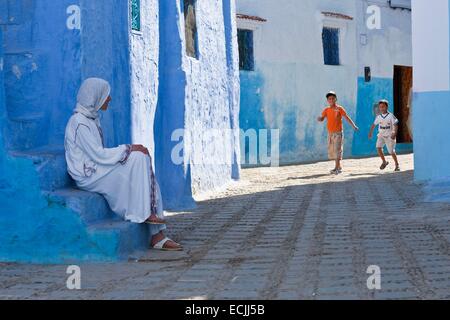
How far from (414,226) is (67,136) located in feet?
11.6

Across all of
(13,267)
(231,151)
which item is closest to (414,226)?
(13,267)

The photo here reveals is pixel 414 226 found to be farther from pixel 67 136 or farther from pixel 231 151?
pixel 231 151

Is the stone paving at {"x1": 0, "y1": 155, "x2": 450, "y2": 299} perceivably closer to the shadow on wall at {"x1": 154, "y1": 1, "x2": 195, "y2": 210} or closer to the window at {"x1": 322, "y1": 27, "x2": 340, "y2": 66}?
the shadow on wall at {"x1": 154, "y1": 1, "x2": 195, "y2": 210}

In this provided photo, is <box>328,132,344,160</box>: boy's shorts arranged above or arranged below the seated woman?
below

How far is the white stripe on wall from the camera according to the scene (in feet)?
39.8

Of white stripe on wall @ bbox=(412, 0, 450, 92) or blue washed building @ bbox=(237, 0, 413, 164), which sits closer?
white stripe on wall @ bbox=(412, 0, 450, 92)

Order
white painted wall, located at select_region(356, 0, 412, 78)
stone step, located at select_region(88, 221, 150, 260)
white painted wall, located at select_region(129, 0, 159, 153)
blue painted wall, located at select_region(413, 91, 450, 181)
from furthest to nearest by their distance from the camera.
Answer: white painted wall, located at select_region(356, 0, 412, 78) < blue painted wall, located at select_region(413, 91, 450, 181) < white painted wall, located at select_region(129, 0, 159, 153) < stone step, located at select_region(88, 221, 150, 260)

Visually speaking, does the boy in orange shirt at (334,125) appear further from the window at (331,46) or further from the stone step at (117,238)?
the stone step at (117,238)

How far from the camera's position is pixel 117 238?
21.6 ft

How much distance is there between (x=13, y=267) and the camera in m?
6.51

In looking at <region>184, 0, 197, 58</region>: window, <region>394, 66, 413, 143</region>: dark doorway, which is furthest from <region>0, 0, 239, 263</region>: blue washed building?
<region>394, 66, 413, 143</region>: dark doorway

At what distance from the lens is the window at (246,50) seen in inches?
771

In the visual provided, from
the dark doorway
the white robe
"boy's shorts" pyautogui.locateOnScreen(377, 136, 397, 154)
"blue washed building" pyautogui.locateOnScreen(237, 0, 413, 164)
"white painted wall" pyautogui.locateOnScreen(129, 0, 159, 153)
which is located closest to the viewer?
the white robe

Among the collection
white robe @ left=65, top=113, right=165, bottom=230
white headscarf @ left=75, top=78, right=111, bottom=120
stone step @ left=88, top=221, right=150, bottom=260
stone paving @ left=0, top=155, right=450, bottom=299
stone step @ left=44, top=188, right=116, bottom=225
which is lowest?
stone paving @ left=0, top=155, right=450, bottom=299
